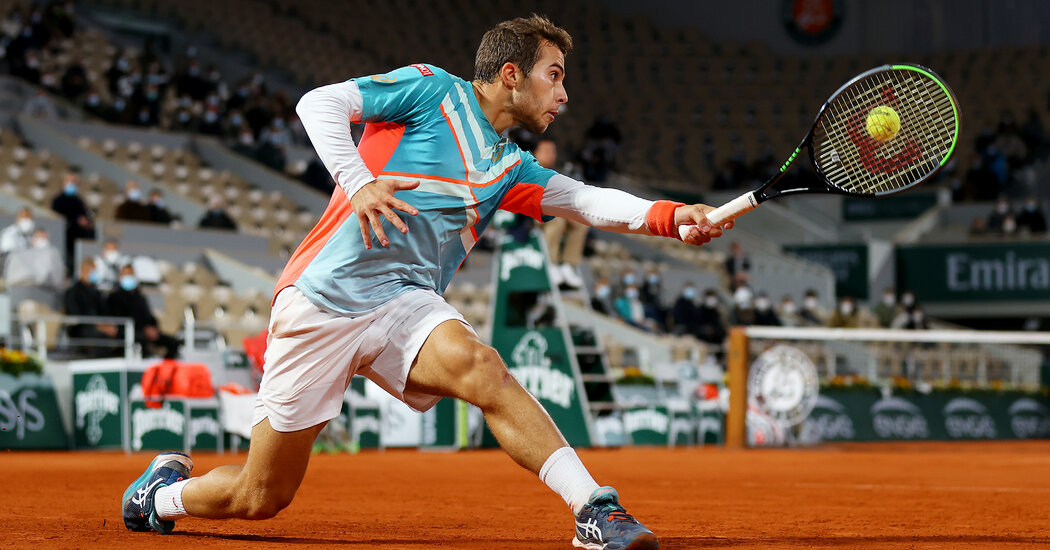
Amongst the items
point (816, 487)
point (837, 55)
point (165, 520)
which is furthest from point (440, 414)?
point (837, 55)

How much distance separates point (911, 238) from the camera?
29594 millimetres

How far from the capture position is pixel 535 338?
1394cm

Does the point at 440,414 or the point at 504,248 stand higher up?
the point at 504,248

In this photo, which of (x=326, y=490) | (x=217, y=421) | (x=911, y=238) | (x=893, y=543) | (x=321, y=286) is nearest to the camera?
(x=321, y=286)

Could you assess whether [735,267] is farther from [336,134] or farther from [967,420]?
[336,134]

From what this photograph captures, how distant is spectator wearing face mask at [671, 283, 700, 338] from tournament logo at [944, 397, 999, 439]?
14.8ft

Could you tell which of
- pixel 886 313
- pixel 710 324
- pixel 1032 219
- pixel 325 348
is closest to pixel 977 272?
pixel 1032 219

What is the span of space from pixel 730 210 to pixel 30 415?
35.6 feet

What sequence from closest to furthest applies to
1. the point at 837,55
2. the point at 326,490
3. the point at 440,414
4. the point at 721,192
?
the point at 326,490 < the point at 440,414 < the point at 721,192 < the point at 837,55

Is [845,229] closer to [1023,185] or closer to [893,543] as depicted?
[1023,185]

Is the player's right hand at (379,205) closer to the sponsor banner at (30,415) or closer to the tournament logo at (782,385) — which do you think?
the sponsor banner at (30,415)

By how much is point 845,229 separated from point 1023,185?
4.31 metres

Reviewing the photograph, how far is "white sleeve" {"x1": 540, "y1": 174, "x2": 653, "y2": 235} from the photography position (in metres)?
4.59

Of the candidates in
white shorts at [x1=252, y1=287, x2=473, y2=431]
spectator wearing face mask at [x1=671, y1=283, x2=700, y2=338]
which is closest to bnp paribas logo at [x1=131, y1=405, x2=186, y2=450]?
white shorts at [x1=252, y1=287, x2=473, y2=431]
